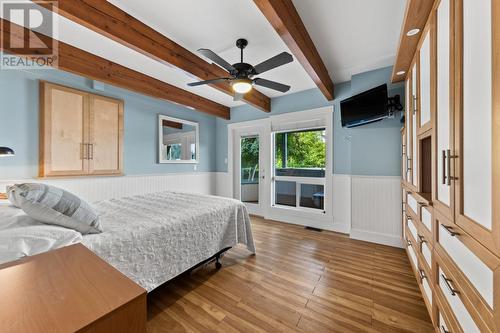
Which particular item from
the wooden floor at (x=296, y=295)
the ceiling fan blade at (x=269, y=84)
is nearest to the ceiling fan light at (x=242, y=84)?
the ceiling fan blade at (x=269, y=84)

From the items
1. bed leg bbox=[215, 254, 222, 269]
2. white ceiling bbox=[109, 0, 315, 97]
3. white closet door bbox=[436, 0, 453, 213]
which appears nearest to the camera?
white closet door bbox=[436, 0, 453, 213]

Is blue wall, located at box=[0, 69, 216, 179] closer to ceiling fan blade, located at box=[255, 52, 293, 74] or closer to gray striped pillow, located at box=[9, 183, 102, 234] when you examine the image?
gray striped pillow, located at box=[9, 183, 102, 234]

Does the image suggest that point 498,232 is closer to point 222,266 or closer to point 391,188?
point 222,266

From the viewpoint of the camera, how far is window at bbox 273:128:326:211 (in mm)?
3842

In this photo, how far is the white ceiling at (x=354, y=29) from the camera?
183cm

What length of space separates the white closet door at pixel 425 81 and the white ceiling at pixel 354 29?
1.68 feet

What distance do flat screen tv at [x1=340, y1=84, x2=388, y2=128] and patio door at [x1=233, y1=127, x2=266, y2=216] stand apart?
190cm

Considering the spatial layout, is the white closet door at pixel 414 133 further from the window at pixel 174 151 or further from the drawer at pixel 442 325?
the window at pixel 174 151

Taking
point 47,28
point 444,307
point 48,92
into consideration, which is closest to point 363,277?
point 444,307

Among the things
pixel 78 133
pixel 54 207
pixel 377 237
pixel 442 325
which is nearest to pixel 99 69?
pixel 78 133

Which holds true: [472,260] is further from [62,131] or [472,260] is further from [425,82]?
[62,131]

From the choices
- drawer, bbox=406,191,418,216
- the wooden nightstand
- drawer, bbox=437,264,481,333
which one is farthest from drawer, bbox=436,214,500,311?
the wooden nightstand

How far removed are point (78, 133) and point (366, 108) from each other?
13.2 ft

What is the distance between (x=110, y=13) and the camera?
1.81 meters
